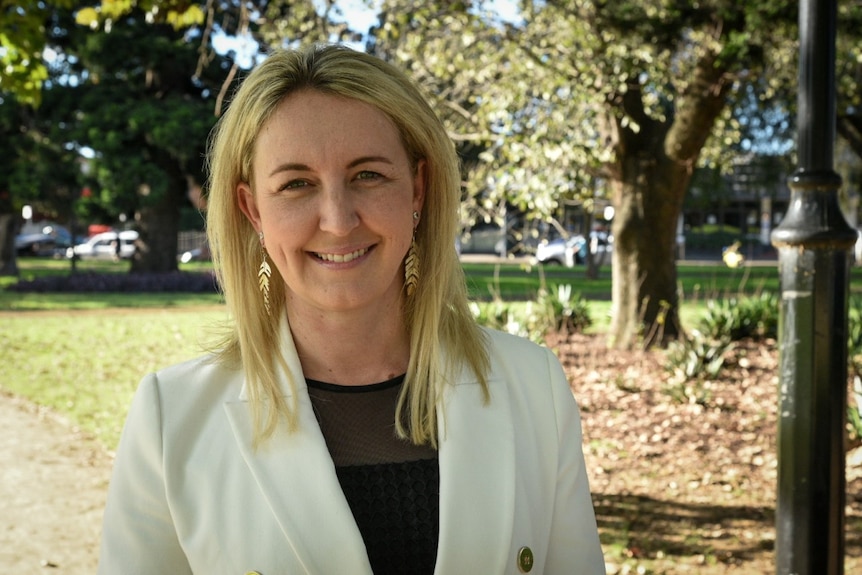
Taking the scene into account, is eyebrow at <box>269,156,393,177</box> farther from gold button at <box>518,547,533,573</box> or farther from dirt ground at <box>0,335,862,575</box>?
dirt ground at <box>0,335,862,575</box>

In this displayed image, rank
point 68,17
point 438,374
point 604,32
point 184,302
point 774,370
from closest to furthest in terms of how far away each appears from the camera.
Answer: point 438,374 → point 604,32 → point 774,370 → point 184,302 → point 68,17

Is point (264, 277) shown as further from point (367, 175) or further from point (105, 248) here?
point (105, 248)

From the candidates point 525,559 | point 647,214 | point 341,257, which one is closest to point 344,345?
point 341,257

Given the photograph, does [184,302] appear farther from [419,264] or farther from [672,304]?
[419,264]

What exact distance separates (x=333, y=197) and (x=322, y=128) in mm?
152

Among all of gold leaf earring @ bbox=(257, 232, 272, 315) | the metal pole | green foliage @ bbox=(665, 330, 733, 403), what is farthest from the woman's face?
green foliage @ bbox=(665, 330, 733, 403)

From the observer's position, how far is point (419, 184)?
7.96 ft

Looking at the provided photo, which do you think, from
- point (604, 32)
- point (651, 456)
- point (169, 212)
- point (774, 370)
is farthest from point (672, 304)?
point (169, 212)

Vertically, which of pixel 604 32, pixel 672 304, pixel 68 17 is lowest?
pixel 672 304

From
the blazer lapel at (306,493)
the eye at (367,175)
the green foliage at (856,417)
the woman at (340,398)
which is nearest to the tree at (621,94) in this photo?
the green foliage at (856,417)

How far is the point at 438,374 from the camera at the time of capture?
2.39 metres

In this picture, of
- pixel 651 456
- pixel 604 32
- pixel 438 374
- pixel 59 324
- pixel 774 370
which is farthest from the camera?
pixel 59 324

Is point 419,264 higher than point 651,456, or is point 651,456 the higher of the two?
point 419,264

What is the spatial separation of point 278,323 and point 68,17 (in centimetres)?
2674
